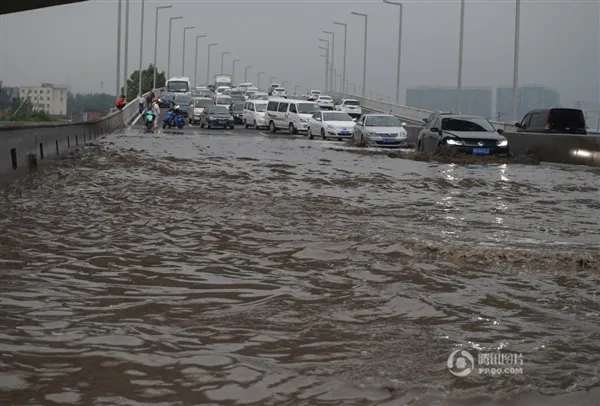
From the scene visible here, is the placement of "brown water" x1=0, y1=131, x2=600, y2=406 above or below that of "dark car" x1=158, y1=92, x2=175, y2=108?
below

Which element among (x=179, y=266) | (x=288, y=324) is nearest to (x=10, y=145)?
(x=179, y=266)

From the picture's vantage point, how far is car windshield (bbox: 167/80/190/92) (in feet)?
268

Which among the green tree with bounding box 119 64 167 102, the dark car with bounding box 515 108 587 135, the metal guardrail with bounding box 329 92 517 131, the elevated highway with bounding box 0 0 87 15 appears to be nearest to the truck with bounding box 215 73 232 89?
the green tree with bounding box 119 64 167 102

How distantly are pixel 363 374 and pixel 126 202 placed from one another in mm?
9690

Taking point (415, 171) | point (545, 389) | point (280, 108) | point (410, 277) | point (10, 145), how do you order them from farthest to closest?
point (280, 108) < point (415, 171) < point (10, 145) < point (410, 277) < point (545, 389)

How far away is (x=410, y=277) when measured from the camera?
8.45m

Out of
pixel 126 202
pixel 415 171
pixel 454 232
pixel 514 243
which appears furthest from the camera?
pixel 415 171

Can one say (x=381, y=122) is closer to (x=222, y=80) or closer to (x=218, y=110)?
(x=218, y=110)

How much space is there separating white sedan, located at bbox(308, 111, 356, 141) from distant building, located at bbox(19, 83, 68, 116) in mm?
12557

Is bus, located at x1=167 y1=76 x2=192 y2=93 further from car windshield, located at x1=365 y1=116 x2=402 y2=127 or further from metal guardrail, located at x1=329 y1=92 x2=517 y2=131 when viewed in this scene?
car windshield, located at x1=365 y1=116 x2=402 y2=127

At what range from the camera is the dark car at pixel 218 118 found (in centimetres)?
5394

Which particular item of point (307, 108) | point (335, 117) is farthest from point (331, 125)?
point (307, 108)

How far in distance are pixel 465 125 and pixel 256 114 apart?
89.8 ft

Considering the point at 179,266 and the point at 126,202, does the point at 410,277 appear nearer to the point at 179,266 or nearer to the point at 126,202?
the point at 179,266
